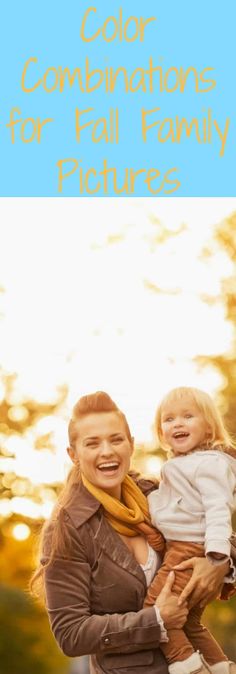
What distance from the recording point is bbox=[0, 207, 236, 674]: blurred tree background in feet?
17.0

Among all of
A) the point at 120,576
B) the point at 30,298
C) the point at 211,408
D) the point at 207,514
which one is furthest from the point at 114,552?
the point at 30,298

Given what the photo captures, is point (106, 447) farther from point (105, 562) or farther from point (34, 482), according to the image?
point (34, 482)

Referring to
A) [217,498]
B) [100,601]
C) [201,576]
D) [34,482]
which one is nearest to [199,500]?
[217,498]

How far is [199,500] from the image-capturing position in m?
3.42

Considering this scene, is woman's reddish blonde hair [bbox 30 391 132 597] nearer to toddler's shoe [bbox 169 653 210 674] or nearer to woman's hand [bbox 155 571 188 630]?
woman's hand [bbox 155 571 188 630]

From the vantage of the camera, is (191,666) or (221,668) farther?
(221,668)

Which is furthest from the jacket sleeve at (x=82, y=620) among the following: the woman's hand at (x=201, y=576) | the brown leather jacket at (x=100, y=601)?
the woman's hand at (x=201, y=576)

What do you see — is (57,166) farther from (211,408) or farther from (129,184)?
(211,408)

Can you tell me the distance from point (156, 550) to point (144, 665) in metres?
0.38

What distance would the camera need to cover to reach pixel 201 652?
3523 millimetres

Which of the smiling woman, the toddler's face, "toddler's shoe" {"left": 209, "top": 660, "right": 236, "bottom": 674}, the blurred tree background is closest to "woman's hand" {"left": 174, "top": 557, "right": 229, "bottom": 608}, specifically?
the smiling woman

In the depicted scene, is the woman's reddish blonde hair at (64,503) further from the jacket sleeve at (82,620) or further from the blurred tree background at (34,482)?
the blurred tree background at (34,482)

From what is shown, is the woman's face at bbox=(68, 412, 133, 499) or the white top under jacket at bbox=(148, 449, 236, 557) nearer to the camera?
the white top under jacket at bbox=(148, 449, 236, 557)

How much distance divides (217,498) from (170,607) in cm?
40
